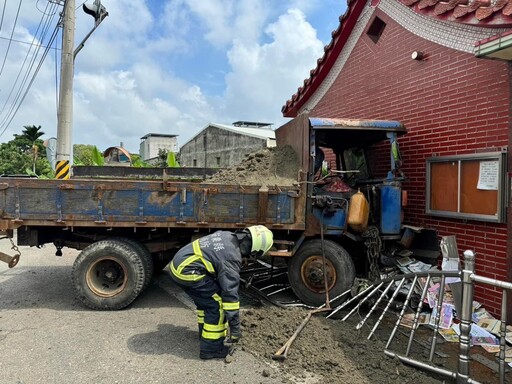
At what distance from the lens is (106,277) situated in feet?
17.1

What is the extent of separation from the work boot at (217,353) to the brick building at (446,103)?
10.8ft

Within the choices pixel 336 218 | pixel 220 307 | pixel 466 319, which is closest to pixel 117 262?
pixel 220 307

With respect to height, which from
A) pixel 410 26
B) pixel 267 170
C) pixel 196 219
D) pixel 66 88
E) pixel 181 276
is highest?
pixel 410 26

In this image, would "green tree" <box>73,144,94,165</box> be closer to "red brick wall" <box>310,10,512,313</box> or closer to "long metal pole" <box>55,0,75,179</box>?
"long metal pole" <box>55,0,75,179</box>

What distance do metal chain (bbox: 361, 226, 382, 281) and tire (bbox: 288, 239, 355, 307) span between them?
337 mm

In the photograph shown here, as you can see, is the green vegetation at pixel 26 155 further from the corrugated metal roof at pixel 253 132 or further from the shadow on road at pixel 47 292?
the shadow on road at pixel 47 292

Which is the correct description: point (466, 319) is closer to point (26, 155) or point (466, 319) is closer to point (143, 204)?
point (143, 204)

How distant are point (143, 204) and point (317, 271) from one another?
2.42 meters

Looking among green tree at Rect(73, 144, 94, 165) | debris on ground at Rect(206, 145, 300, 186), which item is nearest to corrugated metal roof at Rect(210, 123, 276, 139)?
green tree at Rect(73, 144, 94, 165)

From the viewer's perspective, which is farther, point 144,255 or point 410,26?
point 410,26

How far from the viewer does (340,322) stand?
464 cm

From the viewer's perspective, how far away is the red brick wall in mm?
4785

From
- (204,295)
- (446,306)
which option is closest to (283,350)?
(204,295)

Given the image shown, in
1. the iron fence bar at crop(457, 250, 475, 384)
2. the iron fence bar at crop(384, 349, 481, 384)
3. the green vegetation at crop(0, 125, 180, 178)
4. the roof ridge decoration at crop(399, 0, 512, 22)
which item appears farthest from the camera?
the green vegetation at crop(0, 125, 180, 178)
